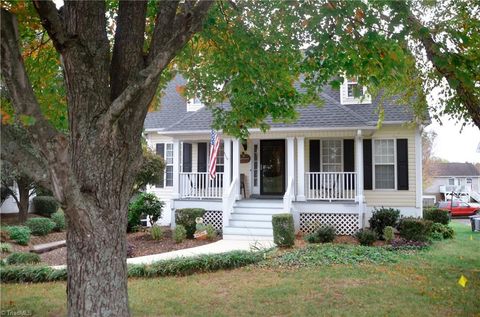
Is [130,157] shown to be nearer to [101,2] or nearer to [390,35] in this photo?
[101,2]

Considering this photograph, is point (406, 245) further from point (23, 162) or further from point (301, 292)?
point (23, 162)

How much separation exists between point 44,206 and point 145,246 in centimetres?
835

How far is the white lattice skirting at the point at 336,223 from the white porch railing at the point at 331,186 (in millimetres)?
631

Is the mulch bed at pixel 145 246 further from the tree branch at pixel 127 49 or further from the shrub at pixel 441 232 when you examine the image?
the tree branch at pixel 127 49

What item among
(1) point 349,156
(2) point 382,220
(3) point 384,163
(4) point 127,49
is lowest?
(2) point 382,220

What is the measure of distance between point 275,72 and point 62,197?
5077 mm

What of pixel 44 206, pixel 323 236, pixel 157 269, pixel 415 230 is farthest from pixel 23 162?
pixel 44 206

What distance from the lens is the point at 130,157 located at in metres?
Answer: 4.01

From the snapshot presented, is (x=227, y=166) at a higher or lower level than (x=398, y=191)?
higher

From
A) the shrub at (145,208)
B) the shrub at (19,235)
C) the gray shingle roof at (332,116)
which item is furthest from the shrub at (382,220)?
the shrub at (19,235)

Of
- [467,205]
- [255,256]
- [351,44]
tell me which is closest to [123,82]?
[351,44]

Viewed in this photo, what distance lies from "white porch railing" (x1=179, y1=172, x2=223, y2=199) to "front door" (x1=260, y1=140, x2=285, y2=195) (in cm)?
178

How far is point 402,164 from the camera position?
51.8ft

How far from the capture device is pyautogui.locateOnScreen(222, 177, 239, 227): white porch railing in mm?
14547
